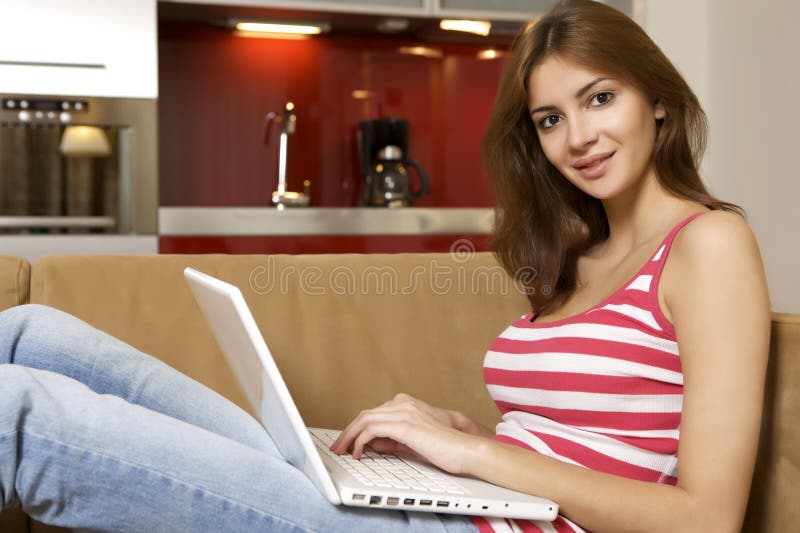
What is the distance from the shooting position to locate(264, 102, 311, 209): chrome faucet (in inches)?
138

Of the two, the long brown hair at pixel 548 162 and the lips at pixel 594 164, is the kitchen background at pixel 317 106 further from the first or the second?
the lips at pixel 594 164

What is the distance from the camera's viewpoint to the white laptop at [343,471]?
3.14 feet

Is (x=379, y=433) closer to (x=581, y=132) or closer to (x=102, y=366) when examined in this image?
(x=102, y=366)

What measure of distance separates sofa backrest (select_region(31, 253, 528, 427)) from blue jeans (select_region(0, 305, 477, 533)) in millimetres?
660

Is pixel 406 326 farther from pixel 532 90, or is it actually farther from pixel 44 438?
pixel 44 438

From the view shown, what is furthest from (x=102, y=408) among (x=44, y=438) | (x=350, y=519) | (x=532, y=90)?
(x=532, y=90)

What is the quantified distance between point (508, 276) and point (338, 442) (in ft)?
2.09

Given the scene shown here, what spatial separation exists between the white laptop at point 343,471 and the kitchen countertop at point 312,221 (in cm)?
201

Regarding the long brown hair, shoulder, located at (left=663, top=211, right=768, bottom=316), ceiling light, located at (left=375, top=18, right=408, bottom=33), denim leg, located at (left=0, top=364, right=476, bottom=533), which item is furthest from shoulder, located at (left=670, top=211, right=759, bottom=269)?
ceiling light, located at (left=375, top=18, right=408, bottom=33)

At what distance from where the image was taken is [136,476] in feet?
3.15

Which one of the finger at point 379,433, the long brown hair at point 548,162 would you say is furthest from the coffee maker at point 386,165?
the finger at point 379,433

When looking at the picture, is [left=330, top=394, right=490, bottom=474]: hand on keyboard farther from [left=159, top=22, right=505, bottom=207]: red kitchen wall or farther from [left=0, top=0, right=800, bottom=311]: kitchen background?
[left=159, top=22, right=505, bottom=207]: red kitchen wall

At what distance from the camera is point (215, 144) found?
12.1 feet

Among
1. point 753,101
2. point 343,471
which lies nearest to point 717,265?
point 343,471
